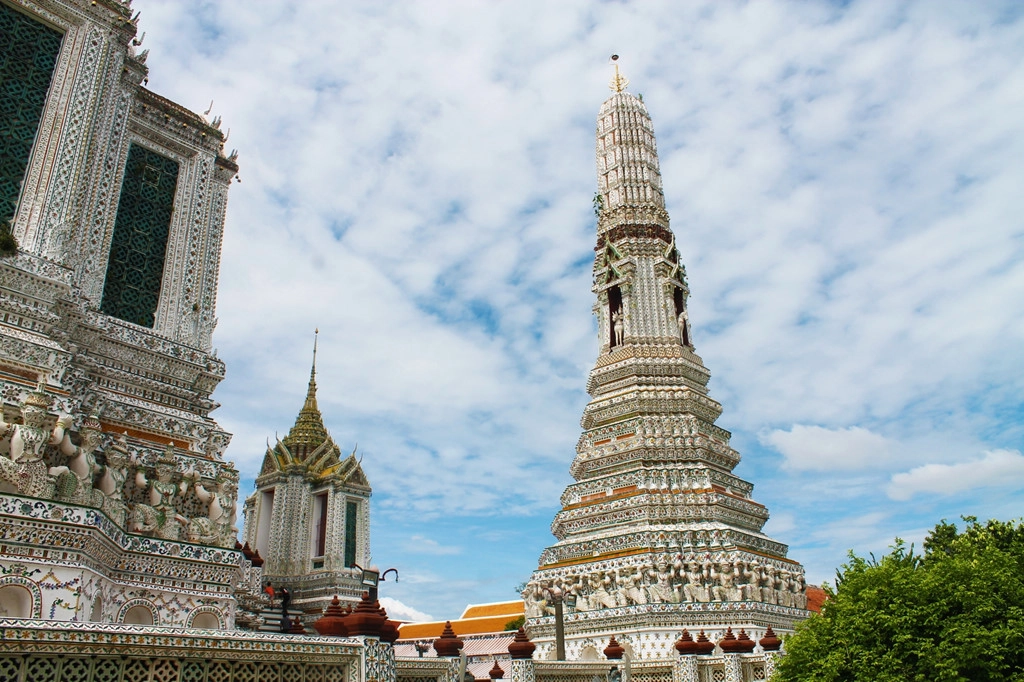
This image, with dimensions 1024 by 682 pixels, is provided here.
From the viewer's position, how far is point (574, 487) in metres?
21.3

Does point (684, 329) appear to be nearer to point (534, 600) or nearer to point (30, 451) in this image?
point (534, 600)

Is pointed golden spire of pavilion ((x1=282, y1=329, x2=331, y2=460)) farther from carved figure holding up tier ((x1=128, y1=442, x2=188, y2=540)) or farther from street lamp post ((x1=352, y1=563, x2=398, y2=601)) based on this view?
carved figure holding up tier ((x1=128, y1=442, x2=188, y2=540))

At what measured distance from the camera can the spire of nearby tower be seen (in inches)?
1024

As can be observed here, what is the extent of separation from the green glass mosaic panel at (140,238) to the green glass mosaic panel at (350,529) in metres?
15.7

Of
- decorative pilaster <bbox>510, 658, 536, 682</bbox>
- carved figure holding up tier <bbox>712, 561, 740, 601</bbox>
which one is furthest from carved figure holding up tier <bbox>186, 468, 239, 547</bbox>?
carved figure holding up tier <bbox>712, 561, 740, 601</bbox>

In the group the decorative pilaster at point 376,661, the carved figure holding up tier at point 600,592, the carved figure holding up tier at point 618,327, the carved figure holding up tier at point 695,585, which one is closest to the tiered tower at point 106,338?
the decorative pilaster at point 376,661

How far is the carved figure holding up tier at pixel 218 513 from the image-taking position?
11.3 metres

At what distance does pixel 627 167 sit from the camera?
26781 millimetres

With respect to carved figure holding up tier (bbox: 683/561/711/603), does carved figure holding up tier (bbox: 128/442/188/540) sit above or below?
above

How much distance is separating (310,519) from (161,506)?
17095 mm

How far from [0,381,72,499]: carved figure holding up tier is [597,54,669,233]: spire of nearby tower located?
19.5 metres

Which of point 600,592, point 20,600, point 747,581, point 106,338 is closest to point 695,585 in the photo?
point 747,581

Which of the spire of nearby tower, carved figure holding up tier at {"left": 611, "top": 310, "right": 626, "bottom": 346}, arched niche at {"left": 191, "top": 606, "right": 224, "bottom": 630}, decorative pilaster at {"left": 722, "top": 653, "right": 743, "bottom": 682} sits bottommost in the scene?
decorative pilaster at {"left": 722, "top": 653, "right": 743, "bottom": 682}

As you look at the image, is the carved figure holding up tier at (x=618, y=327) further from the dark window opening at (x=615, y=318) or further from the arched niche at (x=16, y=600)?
the arched niche at (x=16, y=600)
